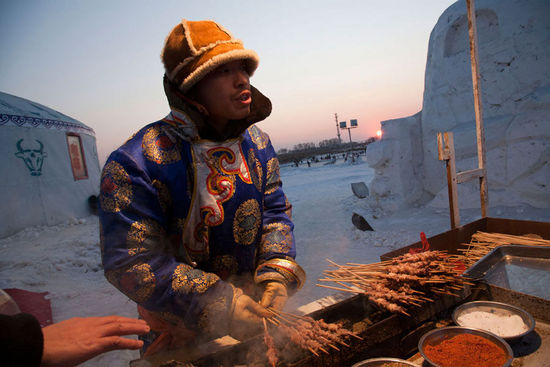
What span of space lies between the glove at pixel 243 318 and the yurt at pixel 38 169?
13509 mm

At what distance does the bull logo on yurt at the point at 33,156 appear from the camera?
469 inches

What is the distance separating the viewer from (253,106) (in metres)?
2.05

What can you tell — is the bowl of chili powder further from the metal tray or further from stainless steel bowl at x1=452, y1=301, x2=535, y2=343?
the metal tray

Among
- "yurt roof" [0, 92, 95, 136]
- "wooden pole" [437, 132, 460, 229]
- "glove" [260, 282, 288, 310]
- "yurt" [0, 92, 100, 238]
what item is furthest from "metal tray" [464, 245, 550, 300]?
"yurt roof" [0, 92, 95, 136]

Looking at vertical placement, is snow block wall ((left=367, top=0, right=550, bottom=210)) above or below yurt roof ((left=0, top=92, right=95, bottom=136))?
below

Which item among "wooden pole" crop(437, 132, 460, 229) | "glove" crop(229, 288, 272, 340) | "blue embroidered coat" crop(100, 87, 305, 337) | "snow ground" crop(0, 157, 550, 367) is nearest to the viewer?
"blue embroidered coat" crop(100, 87, 305, 337)

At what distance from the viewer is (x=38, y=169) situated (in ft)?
41.0

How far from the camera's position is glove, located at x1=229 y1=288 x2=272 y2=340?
159 centimetres

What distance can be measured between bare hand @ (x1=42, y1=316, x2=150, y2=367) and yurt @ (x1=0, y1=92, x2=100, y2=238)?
1361cm

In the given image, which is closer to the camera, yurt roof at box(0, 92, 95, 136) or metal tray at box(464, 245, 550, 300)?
metal tray at box(464, 245, 550, 300)

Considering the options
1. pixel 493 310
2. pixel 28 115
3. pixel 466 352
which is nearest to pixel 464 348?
pixel 466 352

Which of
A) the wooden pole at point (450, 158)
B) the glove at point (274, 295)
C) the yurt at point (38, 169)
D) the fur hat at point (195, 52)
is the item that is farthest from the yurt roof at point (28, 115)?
the wooden pole at point (450, 158)

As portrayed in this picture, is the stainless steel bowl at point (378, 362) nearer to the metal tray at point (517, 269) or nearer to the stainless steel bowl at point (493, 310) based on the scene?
the stainless steel bowl at point (493, 310)

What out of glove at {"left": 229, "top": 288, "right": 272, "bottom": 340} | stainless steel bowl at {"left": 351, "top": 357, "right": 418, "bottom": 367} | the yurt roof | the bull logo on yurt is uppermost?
the yurt roof
